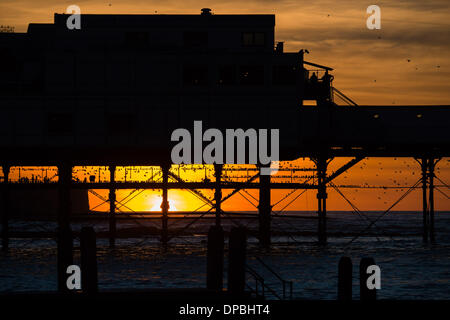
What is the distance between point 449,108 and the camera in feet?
131

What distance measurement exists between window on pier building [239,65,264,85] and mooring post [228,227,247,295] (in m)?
15.4

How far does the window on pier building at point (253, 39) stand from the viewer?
43.3 m

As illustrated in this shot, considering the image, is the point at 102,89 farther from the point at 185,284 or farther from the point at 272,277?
the point at 272,277

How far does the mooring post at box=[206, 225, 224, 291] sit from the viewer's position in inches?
955

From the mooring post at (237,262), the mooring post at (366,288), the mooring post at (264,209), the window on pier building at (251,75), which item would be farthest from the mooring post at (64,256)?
the mooring post at (264,209)

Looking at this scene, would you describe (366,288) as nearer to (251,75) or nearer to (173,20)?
(251,75)

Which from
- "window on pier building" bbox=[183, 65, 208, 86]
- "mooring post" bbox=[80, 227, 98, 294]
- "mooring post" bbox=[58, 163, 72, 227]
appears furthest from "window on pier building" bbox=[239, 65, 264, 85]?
"mooring post" bbox=[80, 227, 98, 294]

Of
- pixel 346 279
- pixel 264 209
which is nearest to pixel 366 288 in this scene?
pixel 346 279

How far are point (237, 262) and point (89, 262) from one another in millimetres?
4057

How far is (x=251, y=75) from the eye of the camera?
3753cm

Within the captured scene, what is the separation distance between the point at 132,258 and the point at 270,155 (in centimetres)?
1696

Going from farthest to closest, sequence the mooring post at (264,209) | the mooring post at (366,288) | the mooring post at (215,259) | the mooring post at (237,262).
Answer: the mooring post at (264,209), the mooring post at (215,259), the mooring post at (237,262), the mooring post at (366,288)

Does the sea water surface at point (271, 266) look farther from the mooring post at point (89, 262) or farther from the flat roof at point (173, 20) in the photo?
the mooring post at point (89, 262)

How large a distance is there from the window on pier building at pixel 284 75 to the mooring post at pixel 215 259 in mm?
13916
